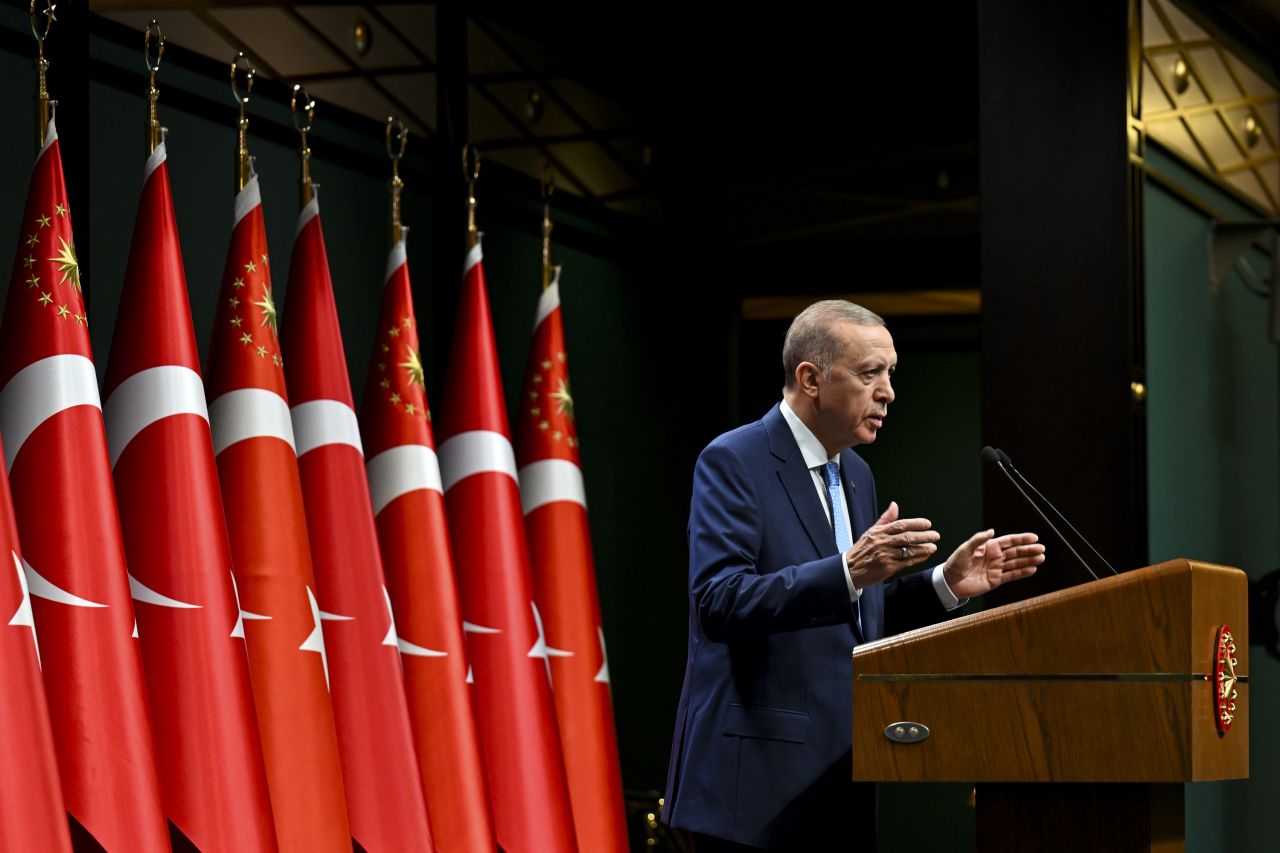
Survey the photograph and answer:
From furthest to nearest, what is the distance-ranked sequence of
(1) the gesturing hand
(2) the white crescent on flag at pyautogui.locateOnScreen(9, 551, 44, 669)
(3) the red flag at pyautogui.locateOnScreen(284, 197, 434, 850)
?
(3) the red flag at pyautogui.locateOnScreen(284, 197, 434, 850) < (2) the white crescent on flag at pyautogui.locateOnScreen(9, 551, 44, 669) < (1) the gesturing hand

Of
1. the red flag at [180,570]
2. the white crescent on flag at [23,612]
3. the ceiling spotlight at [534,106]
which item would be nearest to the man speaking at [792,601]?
the red flag at [180,570]

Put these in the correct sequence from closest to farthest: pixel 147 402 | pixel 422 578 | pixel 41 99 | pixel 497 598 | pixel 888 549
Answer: pixel 888 549 < pixel 41 99 < pixel 147 402 < pixel 422 578 < pixel 497 598

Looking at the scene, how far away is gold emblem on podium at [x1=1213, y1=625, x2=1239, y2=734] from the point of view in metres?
2.24

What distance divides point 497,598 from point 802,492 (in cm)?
138

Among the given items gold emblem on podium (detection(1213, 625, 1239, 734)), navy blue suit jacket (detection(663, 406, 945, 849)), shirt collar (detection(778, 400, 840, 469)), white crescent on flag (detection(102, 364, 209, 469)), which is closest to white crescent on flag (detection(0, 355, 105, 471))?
white crescent on flag (detection(102, 364, 209, 469))

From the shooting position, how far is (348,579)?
3.49m

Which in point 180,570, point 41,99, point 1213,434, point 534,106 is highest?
point 534,106

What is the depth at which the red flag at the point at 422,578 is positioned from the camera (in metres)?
3.62

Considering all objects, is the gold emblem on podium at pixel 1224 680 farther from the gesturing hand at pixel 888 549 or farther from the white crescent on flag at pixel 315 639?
the white crescent on flag at pixel 315 639

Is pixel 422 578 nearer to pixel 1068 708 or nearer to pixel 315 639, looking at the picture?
pixel 315 639

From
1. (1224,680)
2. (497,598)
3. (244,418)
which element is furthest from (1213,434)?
(244,418)

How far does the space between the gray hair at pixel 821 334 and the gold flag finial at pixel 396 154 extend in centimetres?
140

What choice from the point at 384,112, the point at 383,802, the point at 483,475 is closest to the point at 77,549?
the point at 383,802

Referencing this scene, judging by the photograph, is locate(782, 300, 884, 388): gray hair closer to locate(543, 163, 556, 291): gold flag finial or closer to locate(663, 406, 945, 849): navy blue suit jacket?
locate(663, 406, 945, 849): navy blue suit jacket
